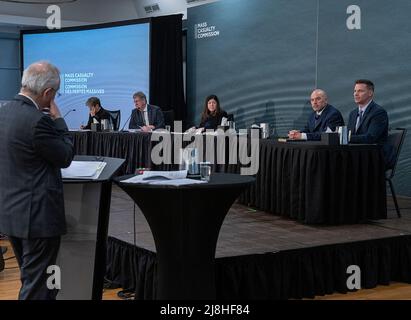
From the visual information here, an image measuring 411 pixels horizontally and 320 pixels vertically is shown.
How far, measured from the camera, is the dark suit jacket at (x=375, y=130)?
468cm

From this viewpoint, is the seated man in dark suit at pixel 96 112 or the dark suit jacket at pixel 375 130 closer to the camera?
the dark suit jacket at pixel 375 130

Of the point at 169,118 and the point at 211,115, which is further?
the point at 169,118

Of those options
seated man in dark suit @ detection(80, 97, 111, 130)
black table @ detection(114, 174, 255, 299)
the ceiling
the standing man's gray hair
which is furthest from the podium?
the ceiling

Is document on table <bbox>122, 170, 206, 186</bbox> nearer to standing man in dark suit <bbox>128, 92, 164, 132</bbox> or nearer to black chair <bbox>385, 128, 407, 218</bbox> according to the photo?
black chair <bbox>385, 128, 407, 218</bbox>

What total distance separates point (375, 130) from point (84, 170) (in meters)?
2.90

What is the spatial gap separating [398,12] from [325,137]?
2864 millimetres

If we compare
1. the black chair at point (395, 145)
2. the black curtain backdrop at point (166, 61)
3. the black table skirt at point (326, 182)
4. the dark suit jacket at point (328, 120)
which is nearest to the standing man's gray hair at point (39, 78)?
the black table skirt at point (326, 182)

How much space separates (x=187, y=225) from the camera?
A: 2.53 m

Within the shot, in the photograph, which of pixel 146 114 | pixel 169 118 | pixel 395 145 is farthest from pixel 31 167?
pixel 169 118

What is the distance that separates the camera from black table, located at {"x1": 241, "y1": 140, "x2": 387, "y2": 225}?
4328mm

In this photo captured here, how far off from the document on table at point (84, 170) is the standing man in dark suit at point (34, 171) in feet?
0.36

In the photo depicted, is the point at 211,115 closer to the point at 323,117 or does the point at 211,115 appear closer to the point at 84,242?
the point at 323,117

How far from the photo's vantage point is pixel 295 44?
7930 millimetres

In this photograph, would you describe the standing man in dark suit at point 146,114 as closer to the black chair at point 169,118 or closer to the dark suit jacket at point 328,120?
the black chair at point 169,118
